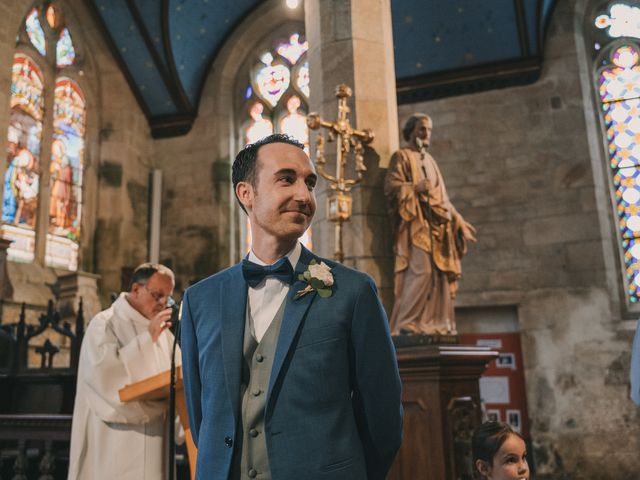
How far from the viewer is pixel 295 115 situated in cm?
1120

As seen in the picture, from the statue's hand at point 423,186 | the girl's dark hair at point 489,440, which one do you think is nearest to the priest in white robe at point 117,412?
the girl's dark hair at point 489,440

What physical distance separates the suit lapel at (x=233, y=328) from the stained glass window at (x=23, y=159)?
27.7 ft

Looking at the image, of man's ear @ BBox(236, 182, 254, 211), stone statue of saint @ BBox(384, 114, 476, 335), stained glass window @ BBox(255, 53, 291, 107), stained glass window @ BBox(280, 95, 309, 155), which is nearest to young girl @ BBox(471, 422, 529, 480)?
stone statue of saint @ BBox(384, 114, 476, 335)

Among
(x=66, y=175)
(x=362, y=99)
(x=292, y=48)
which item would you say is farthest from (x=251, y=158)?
(x=292, y=48)

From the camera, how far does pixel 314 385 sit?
4.62 feet

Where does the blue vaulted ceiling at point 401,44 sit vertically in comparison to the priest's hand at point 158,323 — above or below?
above

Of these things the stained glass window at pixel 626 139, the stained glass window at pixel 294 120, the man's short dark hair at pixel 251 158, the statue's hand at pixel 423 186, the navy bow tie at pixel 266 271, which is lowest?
the navy bow tie at pixel 266 271

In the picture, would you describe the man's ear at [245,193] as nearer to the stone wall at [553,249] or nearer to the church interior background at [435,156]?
the church interior background at [435,156]

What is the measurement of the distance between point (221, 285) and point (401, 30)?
8626mm

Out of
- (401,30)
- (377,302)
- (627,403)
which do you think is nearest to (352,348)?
(377,302)

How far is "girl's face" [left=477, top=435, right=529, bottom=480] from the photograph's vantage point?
285cm

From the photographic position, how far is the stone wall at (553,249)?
8.16 m

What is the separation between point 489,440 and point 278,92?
367 inches

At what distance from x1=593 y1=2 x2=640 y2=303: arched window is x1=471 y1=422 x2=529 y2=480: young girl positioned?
6595 millimetres
